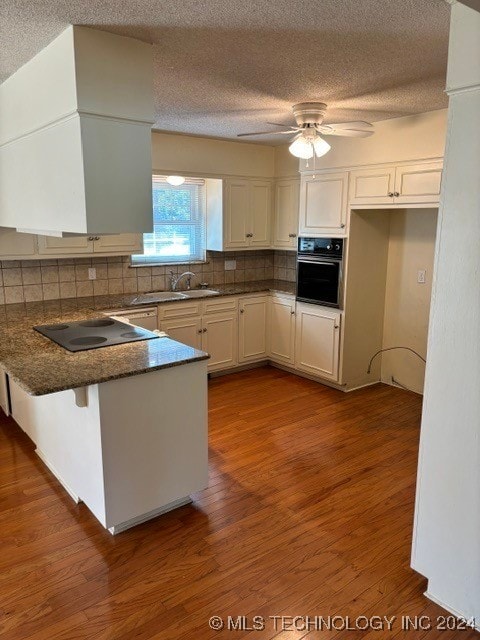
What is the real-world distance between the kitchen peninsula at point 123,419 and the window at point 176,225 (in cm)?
216

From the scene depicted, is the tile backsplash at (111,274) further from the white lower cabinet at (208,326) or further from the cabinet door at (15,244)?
the white lower cabinet at (208,326)

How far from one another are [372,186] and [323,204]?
0.55 meters

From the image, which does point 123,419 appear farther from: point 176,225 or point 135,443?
point 176,225

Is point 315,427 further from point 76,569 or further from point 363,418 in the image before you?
point 76,569

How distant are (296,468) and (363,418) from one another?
3.46ft

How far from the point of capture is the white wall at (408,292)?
420cm

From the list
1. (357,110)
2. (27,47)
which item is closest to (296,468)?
(357,110)

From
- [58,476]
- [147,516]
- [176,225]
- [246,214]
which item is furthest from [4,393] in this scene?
[246,214]

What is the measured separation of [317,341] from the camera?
181 inches

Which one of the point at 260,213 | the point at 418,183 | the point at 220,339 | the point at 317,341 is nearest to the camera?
the point at 418,183

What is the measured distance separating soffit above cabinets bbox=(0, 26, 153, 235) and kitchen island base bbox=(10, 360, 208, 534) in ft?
2.66

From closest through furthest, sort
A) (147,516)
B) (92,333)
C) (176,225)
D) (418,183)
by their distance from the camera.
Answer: (147,516) → (92,333) → (418,183) → (176,225)

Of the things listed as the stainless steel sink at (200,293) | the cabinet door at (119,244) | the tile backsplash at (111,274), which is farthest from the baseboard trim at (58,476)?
the stainless steel sink at (200,293)

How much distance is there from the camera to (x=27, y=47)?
2260 millimetres
